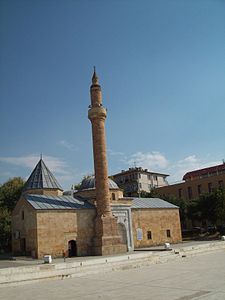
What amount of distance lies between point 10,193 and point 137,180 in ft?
104

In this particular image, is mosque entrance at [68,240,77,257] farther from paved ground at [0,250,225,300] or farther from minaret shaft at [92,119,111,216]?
paved ground at [0,250,225,300]

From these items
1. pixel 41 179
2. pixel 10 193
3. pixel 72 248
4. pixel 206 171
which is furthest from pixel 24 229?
pixel 206 171

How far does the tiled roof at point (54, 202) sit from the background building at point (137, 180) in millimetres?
39229

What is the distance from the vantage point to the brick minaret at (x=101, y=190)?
2593 centimetres

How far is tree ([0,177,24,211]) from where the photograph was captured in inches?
1639

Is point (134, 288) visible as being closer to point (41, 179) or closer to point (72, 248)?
point (72, 248)

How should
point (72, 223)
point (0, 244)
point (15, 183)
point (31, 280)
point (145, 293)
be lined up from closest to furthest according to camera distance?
point (145, 293)
point (31, 280)
point (72, 223)
point (0, 244)
point (15, 183)

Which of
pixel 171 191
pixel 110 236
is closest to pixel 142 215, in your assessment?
pixel 110 236

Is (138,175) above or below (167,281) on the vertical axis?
above

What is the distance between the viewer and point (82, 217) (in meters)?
26.9

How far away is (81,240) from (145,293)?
16163 mm

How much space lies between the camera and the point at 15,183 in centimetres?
4378

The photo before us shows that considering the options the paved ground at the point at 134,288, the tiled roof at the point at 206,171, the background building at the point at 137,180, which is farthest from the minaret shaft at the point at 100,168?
the tiled roof at the point at 206,171

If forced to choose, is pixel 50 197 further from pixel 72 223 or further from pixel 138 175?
pixel 138 175
